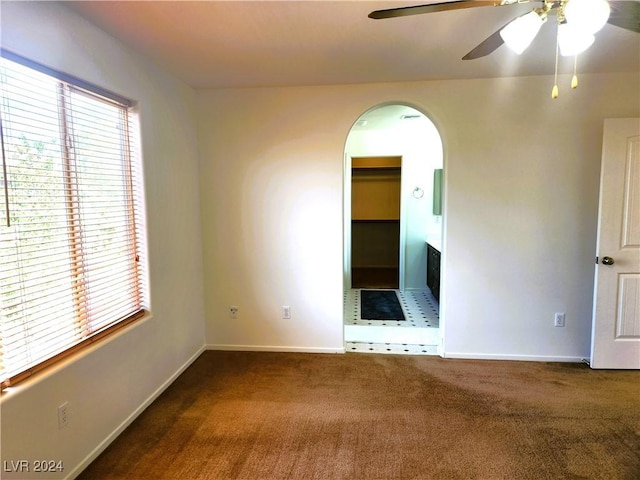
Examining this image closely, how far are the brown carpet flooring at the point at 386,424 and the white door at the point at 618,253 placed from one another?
229 millimetres

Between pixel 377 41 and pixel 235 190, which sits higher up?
pixel 377 41

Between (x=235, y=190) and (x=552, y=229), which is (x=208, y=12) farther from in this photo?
(x=552, y=229)

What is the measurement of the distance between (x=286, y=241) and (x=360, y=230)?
4.00 meters

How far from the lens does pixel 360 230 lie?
23.7ft

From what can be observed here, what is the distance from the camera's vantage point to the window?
5.30 feet

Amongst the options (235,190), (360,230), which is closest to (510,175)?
(235,190)

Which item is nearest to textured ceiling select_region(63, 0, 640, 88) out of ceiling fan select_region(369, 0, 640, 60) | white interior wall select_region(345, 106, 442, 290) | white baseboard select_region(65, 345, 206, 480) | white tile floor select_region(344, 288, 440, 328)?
ceiling fan select_region(369, 0, 640, 60)

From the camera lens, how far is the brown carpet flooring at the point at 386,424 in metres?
1.97

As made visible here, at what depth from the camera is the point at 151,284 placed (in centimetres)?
264

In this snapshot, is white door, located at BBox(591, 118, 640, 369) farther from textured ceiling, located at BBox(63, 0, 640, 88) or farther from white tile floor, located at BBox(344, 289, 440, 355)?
white tile floor, located at BBox(344, 289, 440, 355)

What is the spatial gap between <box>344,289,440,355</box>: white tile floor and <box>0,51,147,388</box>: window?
217 cm

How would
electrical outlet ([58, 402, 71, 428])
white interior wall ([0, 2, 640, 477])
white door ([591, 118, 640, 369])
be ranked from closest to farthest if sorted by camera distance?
1. electrical outlet ([58, 402, 71, 428])
2. white door ([591, 118, 640, 369])
3. white interior wall ([0, 2, 640, 477])

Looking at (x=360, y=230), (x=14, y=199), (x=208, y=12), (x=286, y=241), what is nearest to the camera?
(x=14, y=199)

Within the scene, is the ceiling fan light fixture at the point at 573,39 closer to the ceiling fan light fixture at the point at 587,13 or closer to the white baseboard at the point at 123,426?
the ceiling fan light fixture at the point at 587,13
